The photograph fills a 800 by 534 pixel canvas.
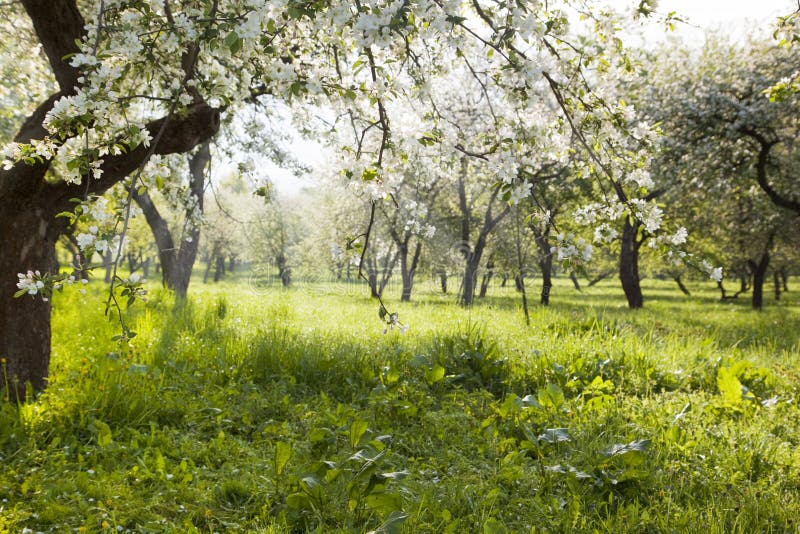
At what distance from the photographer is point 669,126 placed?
470 inches

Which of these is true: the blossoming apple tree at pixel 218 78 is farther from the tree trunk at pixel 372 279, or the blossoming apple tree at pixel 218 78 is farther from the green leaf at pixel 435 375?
the green leaf at pixel 435 375

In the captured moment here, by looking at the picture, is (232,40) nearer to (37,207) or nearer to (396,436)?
(396,436)

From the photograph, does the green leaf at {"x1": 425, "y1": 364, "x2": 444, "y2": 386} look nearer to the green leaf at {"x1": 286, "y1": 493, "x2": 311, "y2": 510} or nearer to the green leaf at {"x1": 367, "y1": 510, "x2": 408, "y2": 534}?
the green leaf at {"x1": 286, "y1": 493, "x2": 311, "y2": 510}

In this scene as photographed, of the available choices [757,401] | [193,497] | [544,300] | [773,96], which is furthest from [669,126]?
[193,497]

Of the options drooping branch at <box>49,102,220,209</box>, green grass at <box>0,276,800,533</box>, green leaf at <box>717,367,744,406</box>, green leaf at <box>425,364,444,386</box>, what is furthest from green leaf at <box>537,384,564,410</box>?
drooping branch at <box>49,102,220,209</box>

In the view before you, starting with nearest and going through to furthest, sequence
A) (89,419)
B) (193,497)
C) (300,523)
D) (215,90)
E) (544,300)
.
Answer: (300,523)
(193,497)
(215,90)
(89,419)
(544,300)

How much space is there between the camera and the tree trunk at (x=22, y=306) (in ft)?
13.9

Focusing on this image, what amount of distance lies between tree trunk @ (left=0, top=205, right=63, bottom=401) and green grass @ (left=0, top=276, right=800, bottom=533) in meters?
0.24

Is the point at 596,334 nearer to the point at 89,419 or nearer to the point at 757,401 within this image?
the point at 757,401

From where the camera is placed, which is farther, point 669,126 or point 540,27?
point 669,126

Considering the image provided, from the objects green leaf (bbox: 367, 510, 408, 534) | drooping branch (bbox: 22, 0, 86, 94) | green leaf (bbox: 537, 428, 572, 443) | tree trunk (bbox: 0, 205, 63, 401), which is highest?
drooping branch (bbox: 22, 0, 86, 94)

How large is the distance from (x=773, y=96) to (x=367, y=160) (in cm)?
421

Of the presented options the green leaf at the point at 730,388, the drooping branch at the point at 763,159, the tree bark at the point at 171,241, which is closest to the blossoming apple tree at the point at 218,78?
the green leaf at the point at 730,388

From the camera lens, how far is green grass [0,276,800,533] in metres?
2.91
